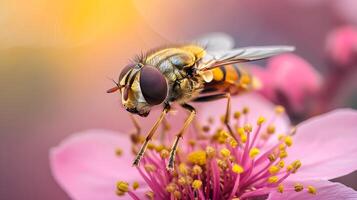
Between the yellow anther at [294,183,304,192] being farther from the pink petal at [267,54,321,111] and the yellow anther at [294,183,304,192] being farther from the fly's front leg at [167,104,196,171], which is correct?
the pink petal at [267,54,321,111]

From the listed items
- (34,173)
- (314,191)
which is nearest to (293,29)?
(34,173)

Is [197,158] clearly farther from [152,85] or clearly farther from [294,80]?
[294,80]

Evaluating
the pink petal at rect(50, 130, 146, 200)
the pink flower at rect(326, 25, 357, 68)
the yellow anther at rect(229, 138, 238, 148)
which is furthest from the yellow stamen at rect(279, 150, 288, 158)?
the pink flower at rect(326, 25, 357, 68)

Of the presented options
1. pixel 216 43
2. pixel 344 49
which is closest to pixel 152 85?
pixel 216 43

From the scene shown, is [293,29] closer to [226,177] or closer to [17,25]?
[17,25]

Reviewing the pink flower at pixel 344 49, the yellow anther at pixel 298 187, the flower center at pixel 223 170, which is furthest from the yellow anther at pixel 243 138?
the pink flower at pixel 344 49
